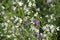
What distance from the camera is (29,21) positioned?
8.14ft

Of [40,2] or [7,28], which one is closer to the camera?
[7,28]

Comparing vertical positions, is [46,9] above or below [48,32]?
above

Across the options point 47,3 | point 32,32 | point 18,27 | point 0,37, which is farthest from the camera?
point 47,3

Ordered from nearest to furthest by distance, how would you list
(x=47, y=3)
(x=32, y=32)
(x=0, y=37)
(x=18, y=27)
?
(x=32, y=32) < (x=18, y=27) < (x=0, y=37) < (x=47, y=3)

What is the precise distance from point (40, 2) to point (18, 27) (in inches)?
26.1

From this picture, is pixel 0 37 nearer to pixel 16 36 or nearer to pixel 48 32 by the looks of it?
pixel 16 36

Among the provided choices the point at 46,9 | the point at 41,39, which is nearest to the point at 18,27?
the point at 41,39

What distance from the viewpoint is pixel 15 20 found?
2559 mm

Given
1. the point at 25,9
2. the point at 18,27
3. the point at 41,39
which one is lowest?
the point at 41,39

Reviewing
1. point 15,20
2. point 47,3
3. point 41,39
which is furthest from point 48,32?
point 47,3

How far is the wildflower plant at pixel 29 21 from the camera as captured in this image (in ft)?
7.73

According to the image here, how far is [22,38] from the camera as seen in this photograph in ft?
7.87

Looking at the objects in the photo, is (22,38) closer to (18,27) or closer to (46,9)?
(18,27)

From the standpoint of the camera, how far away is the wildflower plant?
236 cm
